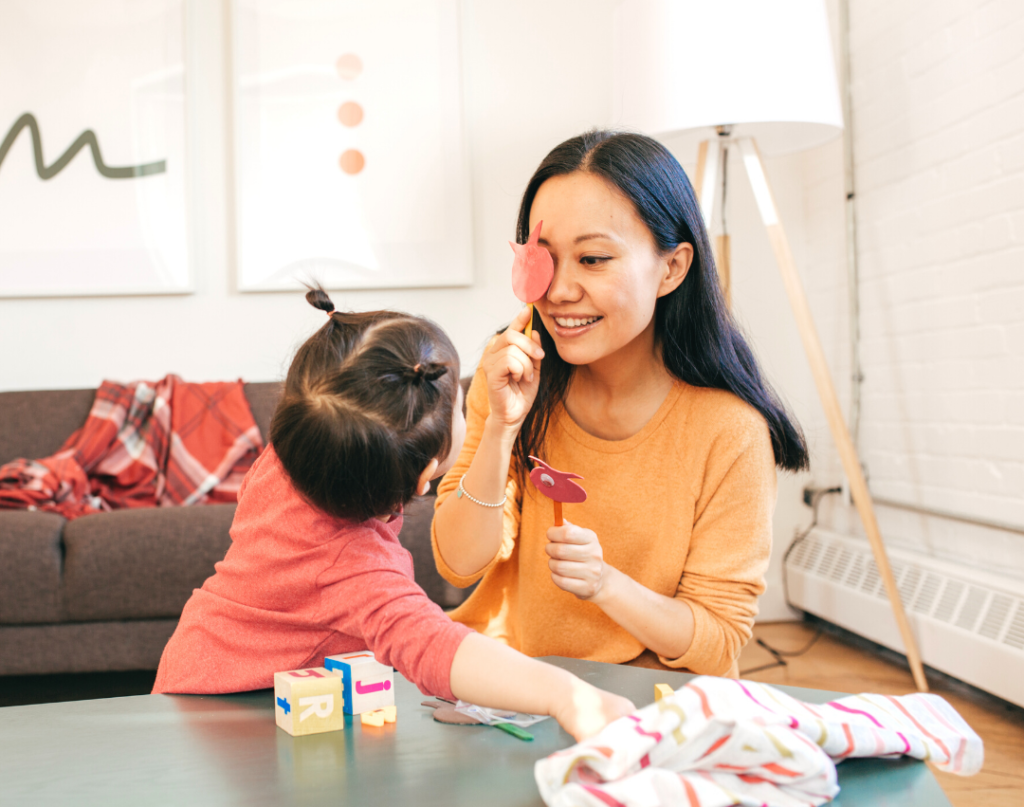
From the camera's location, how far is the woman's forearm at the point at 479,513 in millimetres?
1106

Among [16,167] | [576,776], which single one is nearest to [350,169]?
[16,167]

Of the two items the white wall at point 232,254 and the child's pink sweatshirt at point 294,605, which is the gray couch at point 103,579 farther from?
the child's pink sweatshirt at point 294,605

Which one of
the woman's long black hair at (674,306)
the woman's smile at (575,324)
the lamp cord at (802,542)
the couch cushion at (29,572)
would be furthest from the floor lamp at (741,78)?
the couch cushion at (29,572)

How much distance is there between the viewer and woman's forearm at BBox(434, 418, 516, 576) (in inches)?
43.6

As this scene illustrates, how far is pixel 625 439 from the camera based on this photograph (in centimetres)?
Answer: 124

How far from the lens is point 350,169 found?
126 inches

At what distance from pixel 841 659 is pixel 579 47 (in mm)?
2310

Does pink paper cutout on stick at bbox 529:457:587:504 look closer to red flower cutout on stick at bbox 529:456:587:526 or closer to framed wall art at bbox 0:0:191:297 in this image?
red flower cutout on stick at bbox 529:456:587:526

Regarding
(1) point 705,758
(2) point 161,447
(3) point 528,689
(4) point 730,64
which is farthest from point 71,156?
(1) point 705,758

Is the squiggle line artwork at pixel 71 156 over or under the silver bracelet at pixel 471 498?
over

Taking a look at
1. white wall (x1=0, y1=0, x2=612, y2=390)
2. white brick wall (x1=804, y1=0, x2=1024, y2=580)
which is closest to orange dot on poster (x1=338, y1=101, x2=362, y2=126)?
white wall (x1=0, y1=0, x2=612, y2=390)

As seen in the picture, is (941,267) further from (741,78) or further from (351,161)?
(351,161)

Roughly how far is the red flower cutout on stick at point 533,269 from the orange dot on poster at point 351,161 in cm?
229

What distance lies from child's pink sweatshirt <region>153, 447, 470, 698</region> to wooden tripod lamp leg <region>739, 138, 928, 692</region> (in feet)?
5.71
